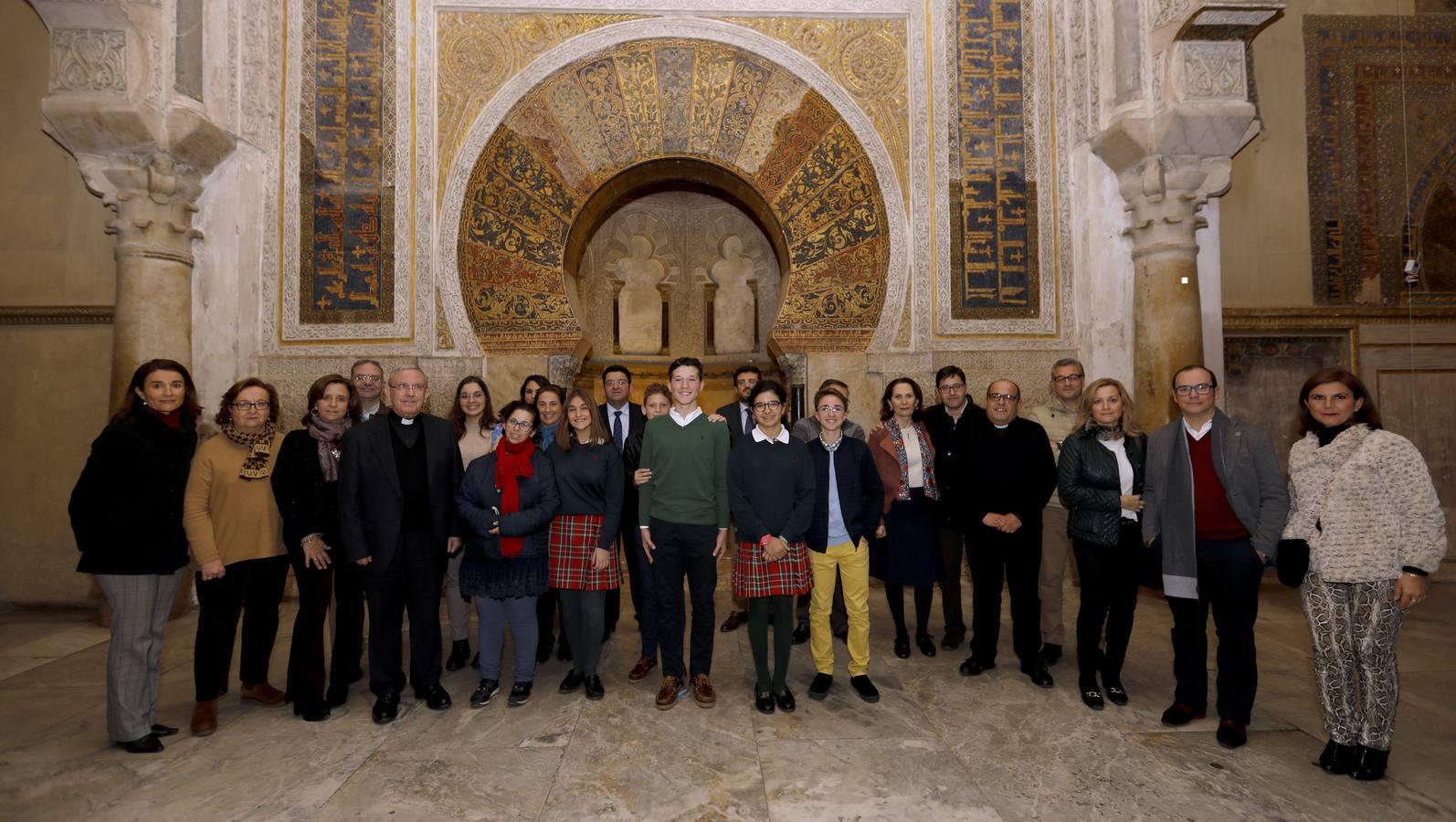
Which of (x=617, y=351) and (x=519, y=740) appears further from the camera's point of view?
(x=617, y=351)

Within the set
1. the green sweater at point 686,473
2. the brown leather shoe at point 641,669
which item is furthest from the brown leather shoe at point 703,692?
the green sweater at point 686,473

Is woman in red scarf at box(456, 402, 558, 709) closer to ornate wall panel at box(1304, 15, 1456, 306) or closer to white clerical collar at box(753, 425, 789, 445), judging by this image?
white clerical collar at box(753, 425, 789, 445)

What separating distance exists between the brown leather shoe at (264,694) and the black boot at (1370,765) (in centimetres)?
480

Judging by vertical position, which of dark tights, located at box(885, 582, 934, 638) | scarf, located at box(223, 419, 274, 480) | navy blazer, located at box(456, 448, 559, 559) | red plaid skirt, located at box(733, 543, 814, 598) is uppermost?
scarf, located at box(223, 419, 274, 480)

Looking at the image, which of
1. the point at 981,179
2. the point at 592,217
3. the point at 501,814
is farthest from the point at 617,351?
the point at 501,814

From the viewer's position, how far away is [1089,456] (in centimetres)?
356

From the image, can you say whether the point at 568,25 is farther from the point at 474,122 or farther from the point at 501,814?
the point at 501,814

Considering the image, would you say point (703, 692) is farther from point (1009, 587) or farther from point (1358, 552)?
point (1358, 552)

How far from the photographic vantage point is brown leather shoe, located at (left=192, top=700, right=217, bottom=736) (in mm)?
3244

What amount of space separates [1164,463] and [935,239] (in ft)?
11.7

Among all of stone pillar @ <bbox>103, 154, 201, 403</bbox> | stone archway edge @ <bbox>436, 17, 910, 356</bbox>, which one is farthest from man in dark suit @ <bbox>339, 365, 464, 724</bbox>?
stone pillar @ <bbox>103, 154, 201, 403</bbox>

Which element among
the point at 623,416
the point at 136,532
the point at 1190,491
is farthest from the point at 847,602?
the point at 136,532

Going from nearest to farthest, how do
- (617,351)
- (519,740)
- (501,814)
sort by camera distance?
(501,814) < (519,740) < (617,351)

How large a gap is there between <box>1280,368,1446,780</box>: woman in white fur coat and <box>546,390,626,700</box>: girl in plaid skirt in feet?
9.95
